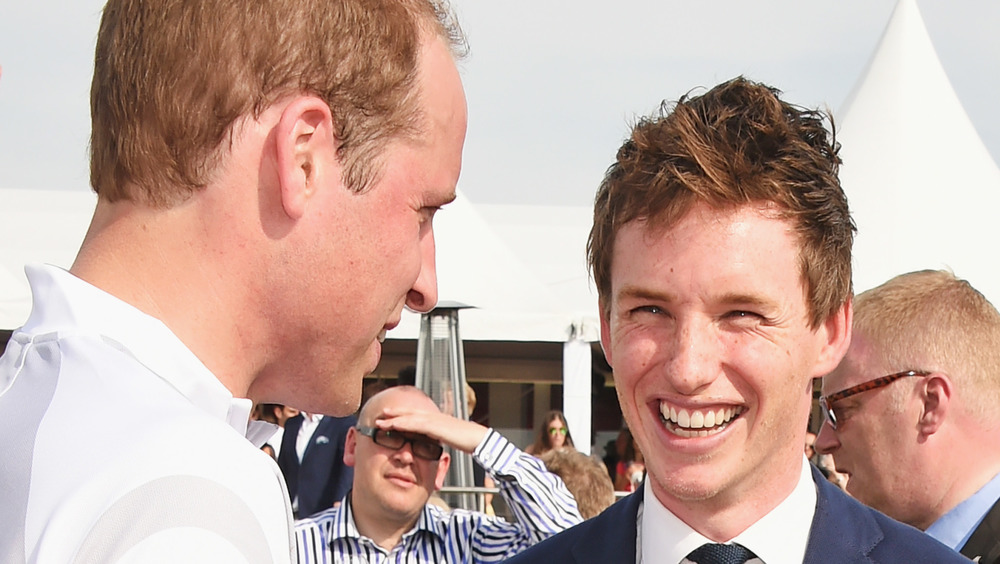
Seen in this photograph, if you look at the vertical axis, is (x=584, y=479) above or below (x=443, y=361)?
below

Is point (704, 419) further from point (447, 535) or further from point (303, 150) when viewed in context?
point (447, 535)

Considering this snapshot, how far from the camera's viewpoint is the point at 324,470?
603 cm

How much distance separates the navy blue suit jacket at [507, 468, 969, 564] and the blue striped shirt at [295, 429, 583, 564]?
82.9 inches

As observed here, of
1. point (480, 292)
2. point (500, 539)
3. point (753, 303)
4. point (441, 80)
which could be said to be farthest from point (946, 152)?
point (441, 80)

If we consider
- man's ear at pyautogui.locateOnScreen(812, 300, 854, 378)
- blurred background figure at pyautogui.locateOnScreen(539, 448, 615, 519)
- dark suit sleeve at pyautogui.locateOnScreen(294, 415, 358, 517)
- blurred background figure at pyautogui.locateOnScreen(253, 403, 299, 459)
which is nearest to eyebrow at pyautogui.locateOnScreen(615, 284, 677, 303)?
man's ear at pyautogui.locateOnScreen(812, 300, 854, 378)

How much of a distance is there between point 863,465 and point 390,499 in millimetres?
1882

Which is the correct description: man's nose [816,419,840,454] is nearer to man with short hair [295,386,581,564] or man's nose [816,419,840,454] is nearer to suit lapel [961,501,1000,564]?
suit lapel [961,501,1000,564]

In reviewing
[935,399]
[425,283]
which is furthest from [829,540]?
[935,399]

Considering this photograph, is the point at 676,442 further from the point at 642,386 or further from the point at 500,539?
the point at 500,539

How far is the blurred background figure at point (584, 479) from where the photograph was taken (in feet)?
16.9

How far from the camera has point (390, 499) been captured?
167 inches

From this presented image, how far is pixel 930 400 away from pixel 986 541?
43 cm

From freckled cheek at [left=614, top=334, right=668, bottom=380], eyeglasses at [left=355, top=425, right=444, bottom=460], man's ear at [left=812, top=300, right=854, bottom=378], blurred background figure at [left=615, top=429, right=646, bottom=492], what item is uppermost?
blurred background figure at [left=615, top=429, right=646, bottom=492]

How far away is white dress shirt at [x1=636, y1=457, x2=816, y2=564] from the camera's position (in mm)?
2016
